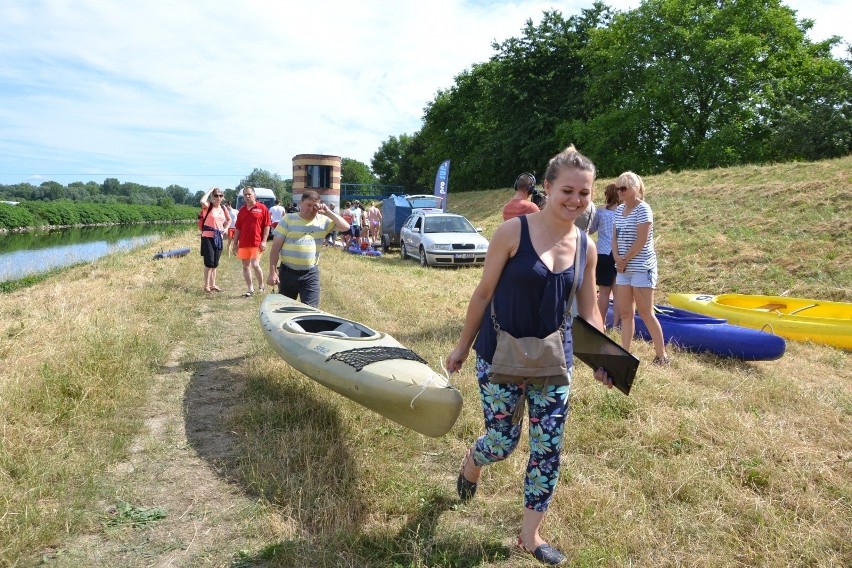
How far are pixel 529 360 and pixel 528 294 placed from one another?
279 mm

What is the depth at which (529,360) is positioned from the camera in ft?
8.02

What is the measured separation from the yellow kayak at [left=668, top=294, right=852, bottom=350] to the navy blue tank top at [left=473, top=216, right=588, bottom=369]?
5.30 meters

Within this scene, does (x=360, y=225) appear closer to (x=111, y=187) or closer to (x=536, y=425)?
(x=536, y=425)

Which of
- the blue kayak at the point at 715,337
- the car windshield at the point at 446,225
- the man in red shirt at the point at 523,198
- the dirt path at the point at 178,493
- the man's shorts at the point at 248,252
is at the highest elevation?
the man in red shirt at the point at 523,198

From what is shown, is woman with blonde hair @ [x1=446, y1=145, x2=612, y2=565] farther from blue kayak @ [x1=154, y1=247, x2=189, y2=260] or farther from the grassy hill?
blue kayak @ [x1=154, y1=247, x2=189, y2=260]

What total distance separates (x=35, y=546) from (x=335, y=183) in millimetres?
28519

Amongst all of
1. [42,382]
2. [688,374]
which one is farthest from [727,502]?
[42,382]

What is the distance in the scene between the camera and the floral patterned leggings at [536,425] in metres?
2.54

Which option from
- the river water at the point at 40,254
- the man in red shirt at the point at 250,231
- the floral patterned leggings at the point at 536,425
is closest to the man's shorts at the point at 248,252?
the man in red shirt at the point at 250,231

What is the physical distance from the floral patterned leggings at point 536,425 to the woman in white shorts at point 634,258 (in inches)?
122

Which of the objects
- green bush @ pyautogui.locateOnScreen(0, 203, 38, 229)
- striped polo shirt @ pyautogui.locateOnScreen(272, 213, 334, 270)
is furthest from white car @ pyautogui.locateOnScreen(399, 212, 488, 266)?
green bush @ pyautogui.locateOnScreen(0, 203, 38, 229)

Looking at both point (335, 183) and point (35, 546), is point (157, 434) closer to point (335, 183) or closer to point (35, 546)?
point (35, 546)

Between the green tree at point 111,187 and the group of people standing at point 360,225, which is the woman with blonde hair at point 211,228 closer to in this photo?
the group of people standing at point 360,225

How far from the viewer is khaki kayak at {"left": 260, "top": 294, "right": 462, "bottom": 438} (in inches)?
127
